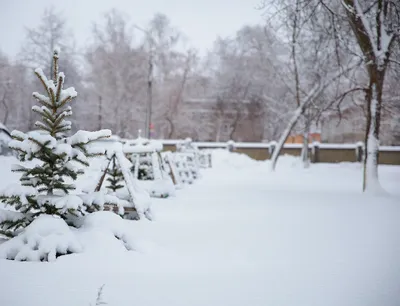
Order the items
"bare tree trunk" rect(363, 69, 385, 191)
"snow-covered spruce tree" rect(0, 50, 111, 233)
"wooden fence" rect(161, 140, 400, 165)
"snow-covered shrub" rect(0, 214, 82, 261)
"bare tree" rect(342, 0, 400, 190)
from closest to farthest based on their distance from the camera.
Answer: "snow-covered shrub" rect(0, 214, 82, 261), "snow-covered spruce tree" rect(0, 50, 111, 233), "bare tree" rect(342, 0, 400, 190), "bare tree trunk" rect(363, 69, 385, 191), "wooden fence" rect(161, 140, 400, 165)

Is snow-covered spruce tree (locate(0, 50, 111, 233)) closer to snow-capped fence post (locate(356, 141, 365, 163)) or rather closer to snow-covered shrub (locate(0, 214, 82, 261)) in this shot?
snow-covered shrub (locate(0, 214, 82, 261))

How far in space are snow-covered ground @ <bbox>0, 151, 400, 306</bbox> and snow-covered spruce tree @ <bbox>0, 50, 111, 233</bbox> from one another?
0.57 meters

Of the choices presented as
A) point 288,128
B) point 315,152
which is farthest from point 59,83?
point 315,152

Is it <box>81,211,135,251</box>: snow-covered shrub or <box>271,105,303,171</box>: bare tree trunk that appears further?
<box>271,105,303,171</box>: bare tree trunk

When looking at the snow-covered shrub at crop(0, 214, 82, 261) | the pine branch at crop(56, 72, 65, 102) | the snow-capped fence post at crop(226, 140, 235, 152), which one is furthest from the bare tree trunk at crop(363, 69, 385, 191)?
the snow-capped fence post at crop(226, 140, 235, 152)

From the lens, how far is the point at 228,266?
14.0 feet

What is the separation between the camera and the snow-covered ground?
3.31 meters

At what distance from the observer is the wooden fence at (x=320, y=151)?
28.4m

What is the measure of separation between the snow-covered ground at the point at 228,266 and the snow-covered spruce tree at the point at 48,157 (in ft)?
1.86

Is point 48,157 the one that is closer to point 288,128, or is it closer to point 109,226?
point 109,226

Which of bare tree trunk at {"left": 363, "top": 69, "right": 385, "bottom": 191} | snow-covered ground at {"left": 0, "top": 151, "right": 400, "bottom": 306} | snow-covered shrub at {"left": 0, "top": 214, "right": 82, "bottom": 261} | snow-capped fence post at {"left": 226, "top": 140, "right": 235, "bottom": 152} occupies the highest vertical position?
bare tree trunk at {"left": 363, "top": 69, "right": 385, "bottom": 191}

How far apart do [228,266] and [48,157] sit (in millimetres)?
2349

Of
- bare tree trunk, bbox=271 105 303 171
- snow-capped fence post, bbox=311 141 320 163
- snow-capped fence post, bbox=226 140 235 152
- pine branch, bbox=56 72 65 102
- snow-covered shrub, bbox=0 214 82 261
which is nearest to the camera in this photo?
snow-covered shrub, bbox=0 214 82 261

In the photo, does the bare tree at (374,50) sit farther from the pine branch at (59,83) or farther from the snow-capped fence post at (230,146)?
the snow-capped fence post at (230,146)
